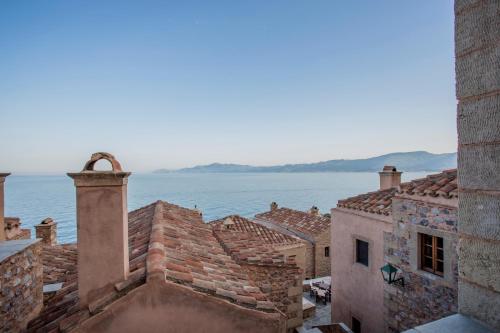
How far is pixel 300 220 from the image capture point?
25.5 metres

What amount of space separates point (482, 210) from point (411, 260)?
6575mm

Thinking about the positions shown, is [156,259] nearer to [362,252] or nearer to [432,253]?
[432,253]

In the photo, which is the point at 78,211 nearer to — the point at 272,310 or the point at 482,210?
the point at 272,310

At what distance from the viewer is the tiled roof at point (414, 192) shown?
6969 millimetres

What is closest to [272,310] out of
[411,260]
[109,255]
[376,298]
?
[109,255]

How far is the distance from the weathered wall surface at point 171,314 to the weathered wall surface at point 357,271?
7.19 m

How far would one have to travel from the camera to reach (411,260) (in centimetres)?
788

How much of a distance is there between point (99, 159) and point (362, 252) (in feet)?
31.7

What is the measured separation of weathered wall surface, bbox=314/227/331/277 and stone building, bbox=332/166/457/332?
1090 centimetres

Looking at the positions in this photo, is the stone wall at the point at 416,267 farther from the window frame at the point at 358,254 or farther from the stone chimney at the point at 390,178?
the stone chimney at the point at 390,178

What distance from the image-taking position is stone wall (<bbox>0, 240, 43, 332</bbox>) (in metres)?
3.59

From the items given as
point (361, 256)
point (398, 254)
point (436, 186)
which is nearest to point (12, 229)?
point (361, 256)

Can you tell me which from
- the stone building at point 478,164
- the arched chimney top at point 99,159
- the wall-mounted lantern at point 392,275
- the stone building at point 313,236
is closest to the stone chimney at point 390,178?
the wall-mounted lantern at point 392,275

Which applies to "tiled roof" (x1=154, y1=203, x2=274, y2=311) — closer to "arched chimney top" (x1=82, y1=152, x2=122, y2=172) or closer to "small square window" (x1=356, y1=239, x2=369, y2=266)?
"arched chimney top" (x1=82, y1=152, x2=122, y2=172)
